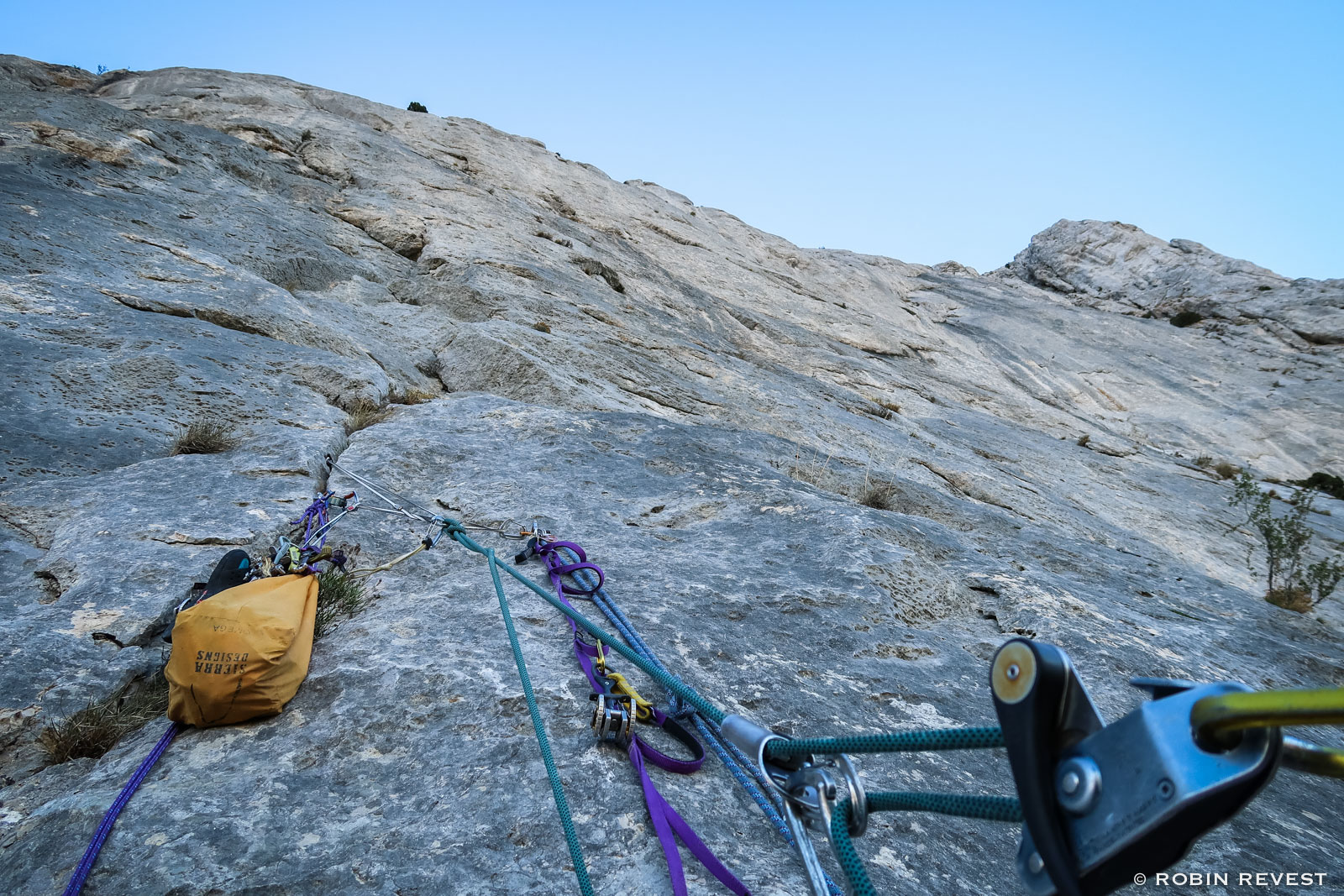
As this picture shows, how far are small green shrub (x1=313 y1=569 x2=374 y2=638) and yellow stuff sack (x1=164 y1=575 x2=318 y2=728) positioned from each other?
0.55 metres

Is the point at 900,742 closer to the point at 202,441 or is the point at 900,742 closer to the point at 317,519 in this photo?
the point at 317,519

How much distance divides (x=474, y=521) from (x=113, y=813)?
2705 mm

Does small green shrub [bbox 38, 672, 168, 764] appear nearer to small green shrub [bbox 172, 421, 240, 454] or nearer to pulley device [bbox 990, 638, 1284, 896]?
small green shrub [bbox 172, 421, 240, 454]

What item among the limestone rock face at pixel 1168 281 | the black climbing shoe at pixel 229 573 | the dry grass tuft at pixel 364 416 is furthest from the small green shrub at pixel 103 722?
the limestone rock face at pixel 1168 281

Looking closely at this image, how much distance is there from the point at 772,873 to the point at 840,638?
Result: 1727 mm

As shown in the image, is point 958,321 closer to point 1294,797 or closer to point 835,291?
point 835,291

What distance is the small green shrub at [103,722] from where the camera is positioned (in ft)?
7.40

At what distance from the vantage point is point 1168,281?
32.1m

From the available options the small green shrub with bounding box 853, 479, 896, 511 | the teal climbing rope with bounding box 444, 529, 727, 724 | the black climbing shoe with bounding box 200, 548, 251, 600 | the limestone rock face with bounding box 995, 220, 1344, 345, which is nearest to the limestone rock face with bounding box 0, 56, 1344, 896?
the small green shrub with bounding box 853, 479, 896, 511

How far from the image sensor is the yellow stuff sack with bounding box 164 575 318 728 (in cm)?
221

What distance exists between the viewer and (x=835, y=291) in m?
21.4

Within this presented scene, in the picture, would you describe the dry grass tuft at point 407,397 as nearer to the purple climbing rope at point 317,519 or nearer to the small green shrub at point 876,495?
the purple climbing rope at point 317,519

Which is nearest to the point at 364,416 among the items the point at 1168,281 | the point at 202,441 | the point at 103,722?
the point at 202,441

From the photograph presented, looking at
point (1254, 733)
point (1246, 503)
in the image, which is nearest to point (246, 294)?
point (1254, 733)
